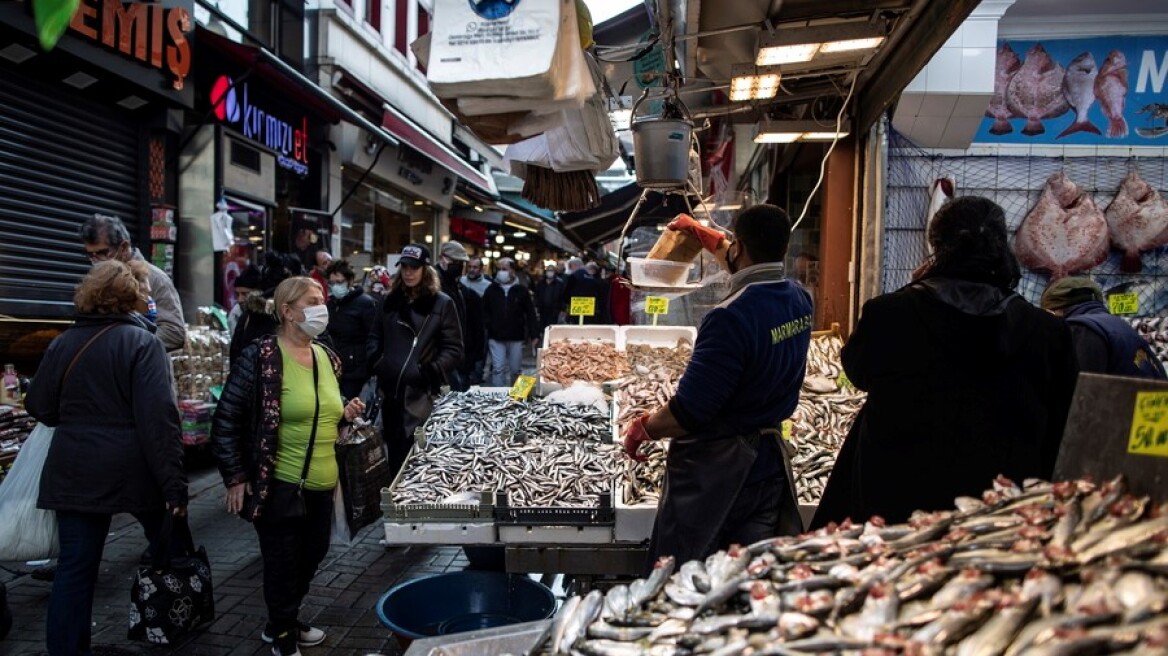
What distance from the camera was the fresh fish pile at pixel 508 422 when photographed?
5.39m

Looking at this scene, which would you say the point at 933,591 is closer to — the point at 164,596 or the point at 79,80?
the point at 164,596

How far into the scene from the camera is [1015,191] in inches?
269

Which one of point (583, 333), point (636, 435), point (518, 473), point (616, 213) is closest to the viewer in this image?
point (636, 435)

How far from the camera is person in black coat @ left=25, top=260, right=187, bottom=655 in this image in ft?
13.2

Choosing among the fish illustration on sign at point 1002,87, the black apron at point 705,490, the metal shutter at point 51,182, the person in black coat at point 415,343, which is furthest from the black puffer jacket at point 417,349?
the fish illustration on sign at point 1002,87

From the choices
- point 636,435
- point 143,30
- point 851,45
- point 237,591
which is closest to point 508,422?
point 237,591

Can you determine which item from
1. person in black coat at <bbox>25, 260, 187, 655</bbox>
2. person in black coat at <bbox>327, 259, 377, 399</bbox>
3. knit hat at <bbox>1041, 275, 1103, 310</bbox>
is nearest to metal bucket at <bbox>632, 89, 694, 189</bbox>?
knit hat at <bbox>1041, 275, 1103, 310</bbox>

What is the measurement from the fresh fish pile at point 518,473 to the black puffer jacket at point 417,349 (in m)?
1.41

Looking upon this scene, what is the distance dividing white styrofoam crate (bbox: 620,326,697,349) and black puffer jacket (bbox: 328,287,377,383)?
2815mm

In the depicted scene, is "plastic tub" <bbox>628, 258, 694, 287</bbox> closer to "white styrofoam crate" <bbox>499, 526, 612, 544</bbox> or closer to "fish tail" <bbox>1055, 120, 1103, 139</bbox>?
"white styrofoam crate" <bbox>499, 526, 612, 544</bbox>

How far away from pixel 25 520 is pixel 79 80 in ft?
22.2

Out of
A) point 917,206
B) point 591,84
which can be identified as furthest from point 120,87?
point 917,206

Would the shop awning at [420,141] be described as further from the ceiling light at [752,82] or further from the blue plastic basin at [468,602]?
the blue plastic basin at [468,602]

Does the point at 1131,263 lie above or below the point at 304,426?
above
